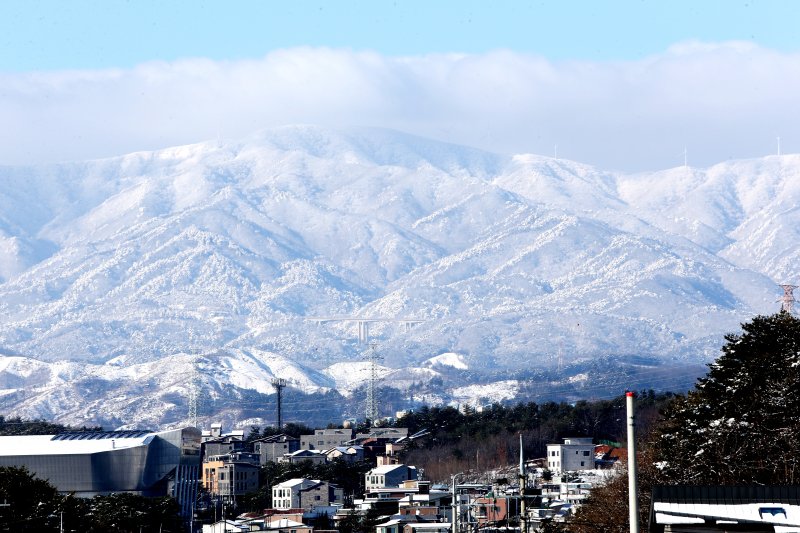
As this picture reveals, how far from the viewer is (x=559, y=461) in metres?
183

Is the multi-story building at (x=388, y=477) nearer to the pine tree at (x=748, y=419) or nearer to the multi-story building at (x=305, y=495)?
the multi-story building at (x=305, y=495)

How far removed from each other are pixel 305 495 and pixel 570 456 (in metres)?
29.7

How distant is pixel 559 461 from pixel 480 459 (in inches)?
520

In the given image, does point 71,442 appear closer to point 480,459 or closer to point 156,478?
point 156,478

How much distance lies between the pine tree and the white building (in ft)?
332

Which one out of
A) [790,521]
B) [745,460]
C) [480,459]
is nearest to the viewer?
[790,521]

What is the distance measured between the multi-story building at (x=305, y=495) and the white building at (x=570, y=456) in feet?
69.0

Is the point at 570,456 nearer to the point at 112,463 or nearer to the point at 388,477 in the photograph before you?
the point at 388,477

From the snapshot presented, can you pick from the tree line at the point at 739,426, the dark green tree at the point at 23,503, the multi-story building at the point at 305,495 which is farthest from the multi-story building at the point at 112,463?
the tree line at the point at 739,426

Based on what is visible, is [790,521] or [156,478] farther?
[156,478]

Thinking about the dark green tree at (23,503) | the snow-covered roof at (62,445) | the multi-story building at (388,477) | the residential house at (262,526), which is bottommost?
the residential house at (262,526)

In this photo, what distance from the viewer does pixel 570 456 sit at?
182 metres

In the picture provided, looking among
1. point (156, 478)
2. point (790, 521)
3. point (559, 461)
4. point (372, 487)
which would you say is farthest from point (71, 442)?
point (790, 521)

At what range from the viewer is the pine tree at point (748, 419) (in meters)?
67.9
